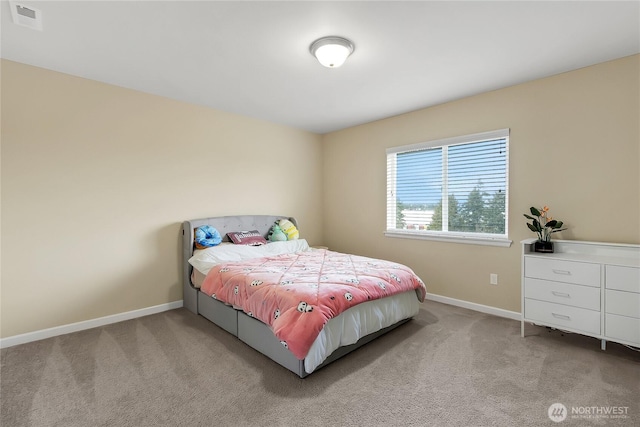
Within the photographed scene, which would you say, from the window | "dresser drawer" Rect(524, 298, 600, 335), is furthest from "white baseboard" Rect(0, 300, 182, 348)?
"dresser drawer" Rect(524, 298, 600, 335)

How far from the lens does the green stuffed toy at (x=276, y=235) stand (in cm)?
425

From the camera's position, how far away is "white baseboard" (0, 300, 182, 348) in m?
2.63

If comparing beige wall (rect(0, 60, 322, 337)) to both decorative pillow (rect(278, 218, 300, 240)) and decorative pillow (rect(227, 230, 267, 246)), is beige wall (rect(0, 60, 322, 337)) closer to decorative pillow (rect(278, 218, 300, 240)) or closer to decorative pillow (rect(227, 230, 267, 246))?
decorative pillow (rect(227, 230, 267, 246))

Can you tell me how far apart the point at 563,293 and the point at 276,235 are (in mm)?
3243

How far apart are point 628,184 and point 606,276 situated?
0.89m

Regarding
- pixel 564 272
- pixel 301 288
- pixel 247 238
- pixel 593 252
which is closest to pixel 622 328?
pixel 564 272

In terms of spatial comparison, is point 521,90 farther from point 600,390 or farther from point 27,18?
point 27,18

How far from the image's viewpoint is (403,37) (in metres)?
2.24

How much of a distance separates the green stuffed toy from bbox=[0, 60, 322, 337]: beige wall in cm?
55

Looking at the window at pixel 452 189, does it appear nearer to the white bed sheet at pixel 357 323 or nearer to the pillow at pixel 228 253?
the white bed sheet at pixel 357 323

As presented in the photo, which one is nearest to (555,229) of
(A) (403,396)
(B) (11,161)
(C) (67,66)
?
(A) (403,396)

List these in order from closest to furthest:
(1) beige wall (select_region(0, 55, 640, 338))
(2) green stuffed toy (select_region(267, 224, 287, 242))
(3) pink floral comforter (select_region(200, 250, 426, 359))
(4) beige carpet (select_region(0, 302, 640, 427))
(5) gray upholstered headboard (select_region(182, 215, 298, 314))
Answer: (4) beige carpet (select_region(0, 302, 640, 427)), (3) pink floral comforter (select_region(200, 250, 426, 359)), (1) beige wall (select_region(0, 55, 640, 338)), (5) gray upholstered headboard (select_region(182, 215, 298, 314)), (2) green stuffed toy (select_region(267, 224, 287, 242))

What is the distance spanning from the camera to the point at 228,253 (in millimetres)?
3434

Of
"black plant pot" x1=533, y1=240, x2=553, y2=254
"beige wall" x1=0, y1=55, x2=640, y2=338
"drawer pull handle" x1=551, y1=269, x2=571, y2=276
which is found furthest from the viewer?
"black plant pot" x1=533, y1=240, x2=553, y2=254
